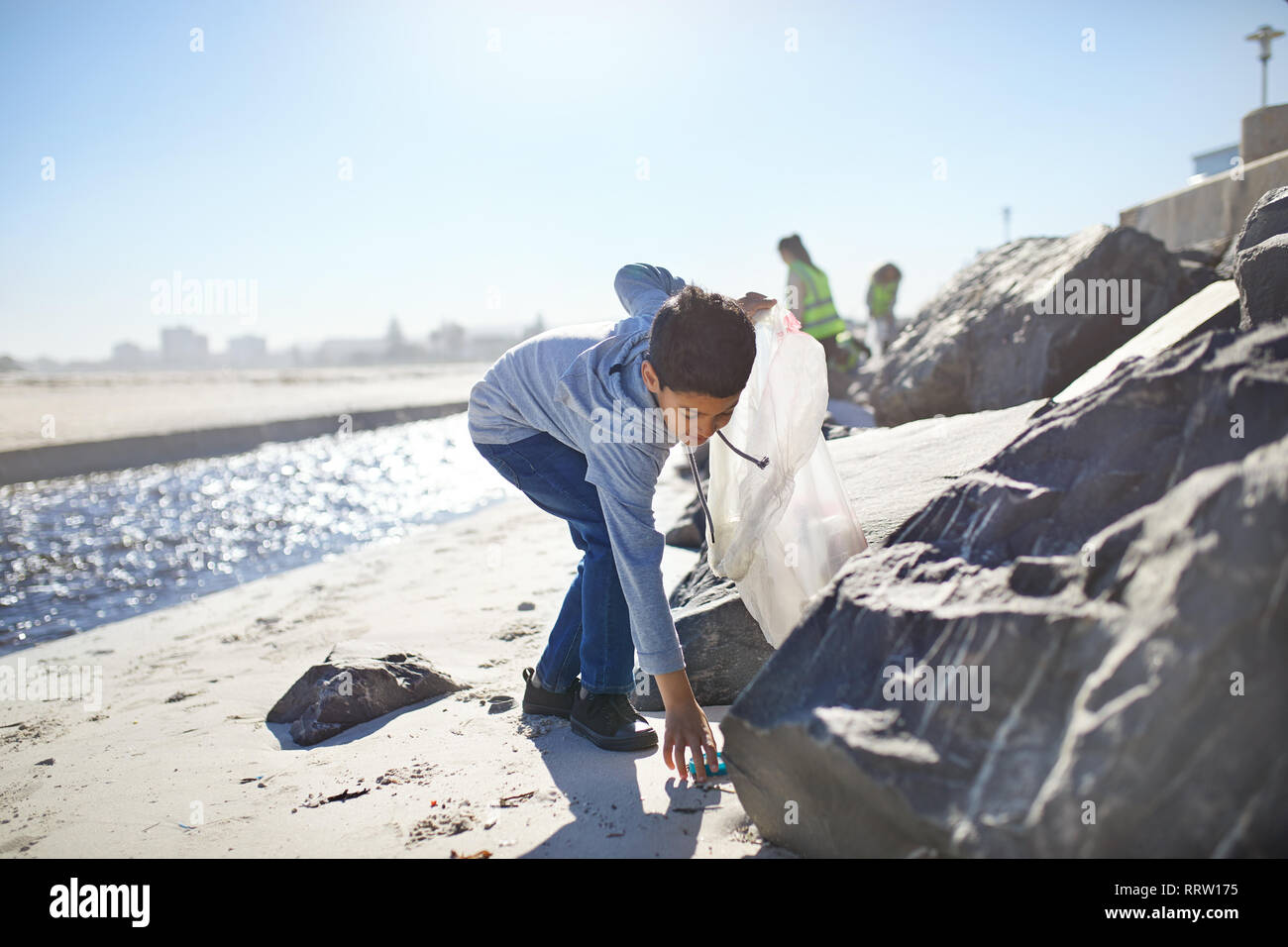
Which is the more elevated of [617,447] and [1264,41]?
[1264,41]

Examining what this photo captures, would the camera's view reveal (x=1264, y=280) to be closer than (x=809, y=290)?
Yes

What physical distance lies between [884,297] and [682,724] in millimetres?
11359

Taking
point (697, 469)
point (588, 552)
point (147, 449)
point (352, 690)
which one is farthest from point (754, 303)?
point (147, 449)

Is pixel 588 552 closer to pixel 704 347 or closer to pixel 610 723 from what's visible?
pixel 610 723

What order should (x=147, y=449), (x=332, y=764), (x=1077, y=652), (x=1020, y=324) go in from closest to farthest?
(x=1077, y=652), (x=332, y=764), (x=1020, y=324), (x=147, y=449)

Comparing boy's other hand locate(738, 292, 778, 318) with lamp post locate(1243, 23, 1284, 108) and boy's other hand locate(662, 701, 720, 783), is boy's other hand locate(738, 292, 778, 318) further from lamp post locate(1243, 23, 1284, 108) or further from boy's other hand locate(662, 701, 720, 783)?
lamp post locate(1243, 23, 1284, 108)

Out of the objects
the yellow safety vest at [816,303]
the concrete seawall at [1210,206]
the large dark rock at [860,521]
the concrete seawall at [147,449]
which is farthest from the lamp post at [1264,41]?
the concrete seawall at [147,449]

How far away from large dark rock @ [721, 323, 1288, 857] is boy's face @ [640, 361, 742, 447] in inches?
18.7

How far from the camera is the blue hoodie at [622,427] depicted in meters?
2.09

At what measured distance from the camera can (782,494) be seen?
7.91 ft

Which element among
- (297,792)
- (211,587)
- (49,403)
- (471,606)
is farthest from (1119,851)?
(49,403)

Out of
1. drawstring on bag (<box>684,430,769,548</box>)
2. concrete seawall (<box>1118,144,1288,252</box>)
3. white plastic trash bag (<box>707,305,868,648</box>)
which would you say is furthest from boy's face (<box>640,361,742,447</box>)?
concrete seawall (<box>1118,144,1288,252</box>)

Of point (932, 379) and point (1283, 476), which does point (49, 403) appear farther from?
point (1283, 476)
